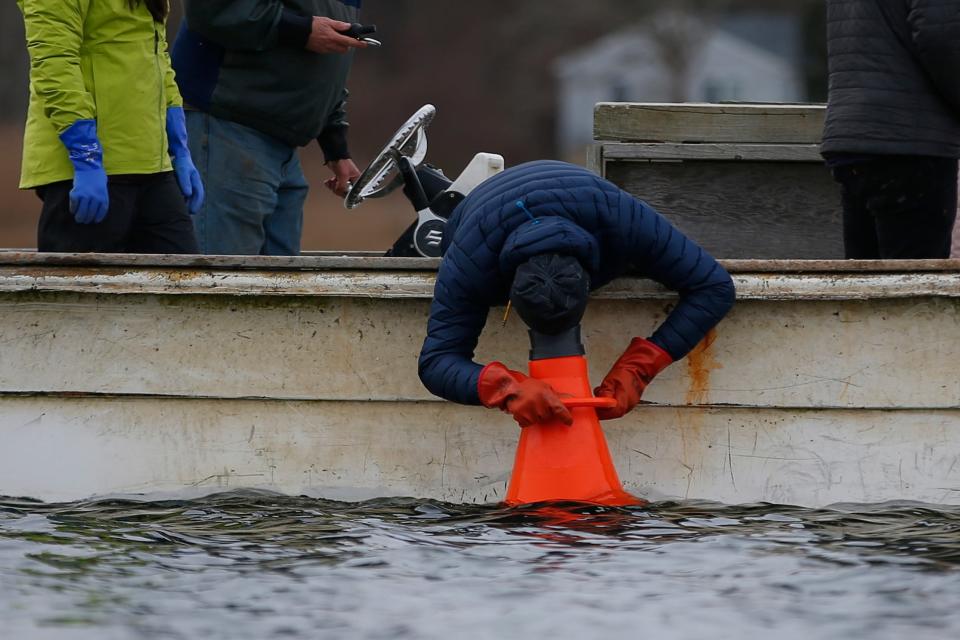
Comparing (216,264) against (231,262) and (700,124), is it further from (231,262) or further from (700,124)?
(700,124)

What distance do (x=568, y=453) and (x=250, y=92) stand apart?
A: 2008 mm

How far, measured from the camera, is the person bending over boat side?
4.79m

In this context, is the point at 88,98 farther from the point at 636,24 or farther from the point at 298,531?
the point at 636,24

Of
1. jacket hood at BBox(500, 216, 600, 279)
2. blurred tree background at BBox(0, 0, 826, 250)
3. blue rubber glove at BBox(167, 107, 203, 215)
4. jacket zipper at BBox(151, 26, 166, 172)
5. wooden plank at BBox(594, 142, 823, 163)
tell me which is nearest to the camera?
jacket hood at BBox(500, 216, 600, 279)

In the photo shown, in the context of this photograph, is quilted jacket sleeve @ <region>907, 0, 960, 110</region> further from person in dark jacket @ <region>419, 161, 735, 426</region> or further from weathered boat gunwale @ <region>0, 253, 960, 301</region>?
person in dark jacket @ <region>419, 161, 735, 426</region>

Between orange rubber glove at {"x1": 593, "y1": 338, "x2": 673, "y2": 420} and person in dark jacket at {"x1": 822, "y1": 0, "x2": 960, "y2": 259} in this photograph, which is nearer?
orange rubber glove at {"x1": 593, "y1": 338, "x2": 673, "y2": 420}

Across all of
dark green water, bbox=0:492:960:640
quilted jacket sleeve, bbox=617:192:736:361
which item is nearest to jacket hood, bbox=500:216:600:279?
quilted jacket sleeve, bbox=617:192:736:361

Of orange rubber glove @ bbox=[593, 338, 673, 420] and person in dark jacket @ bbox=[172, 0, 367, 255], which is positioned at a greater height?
person in dark jacket @ bbox=[172, 0, 367, 255]

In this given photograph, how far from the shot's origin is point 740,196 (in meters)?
6.21

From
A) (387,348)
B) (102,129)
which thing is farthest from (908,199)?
(102,129)

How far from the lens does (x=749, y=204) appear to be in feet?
20.4

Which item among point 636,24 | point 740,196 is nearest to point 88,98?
point 740,196

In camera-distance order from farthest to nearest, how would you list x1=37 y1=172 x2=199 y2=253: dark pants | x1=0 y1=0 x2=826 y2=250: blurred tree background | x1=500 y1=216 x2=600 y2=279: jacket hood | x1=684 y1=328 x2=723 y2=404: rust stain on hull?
x1=0 y1=0 x2=826 y2=250: blurred tree background < x1=37 y1=172 x2=199 y2=253: dark pants < x1=684 y1=328 x2=723 y2=404: rust stain on hull < x1=500 y1=216 x2=600 y2=279: jacket hood

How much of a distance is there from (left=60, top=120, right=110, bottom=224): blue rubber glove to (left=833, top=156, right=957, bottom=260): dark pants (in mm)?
2468
